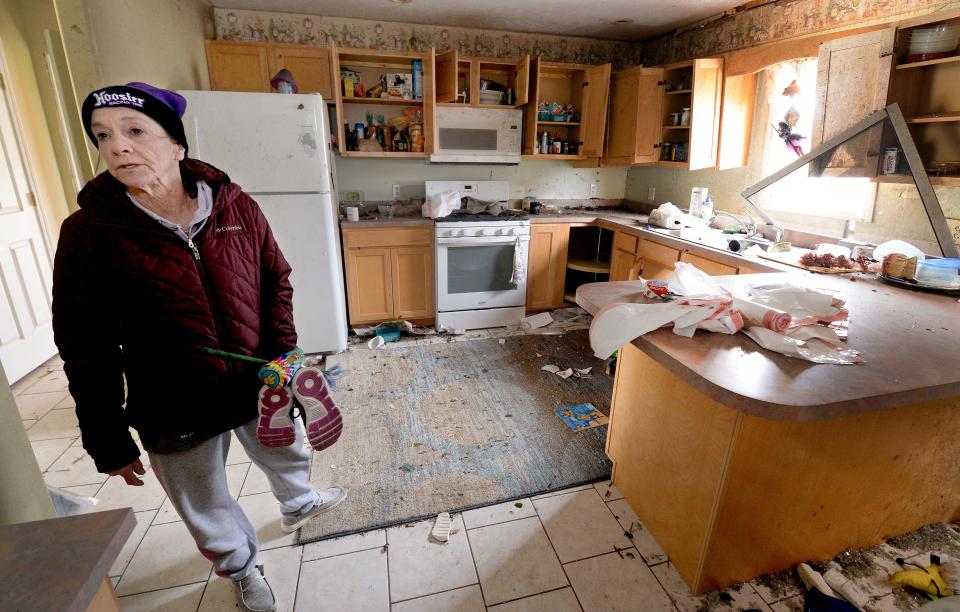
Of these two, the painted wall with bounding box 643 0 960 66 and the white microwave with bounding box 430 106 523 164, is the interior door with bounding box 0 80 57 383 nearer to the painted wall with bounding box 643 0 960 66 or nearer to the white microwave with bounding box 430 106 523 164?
the white microwave with bounding box 430 106 523 164

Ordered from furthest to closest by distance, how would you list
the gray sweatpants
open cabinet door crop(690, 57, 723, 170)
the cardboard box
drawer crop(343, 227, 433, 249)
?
the cardboard box → drawer crop(343, 227, 433, 249) → open cabinet door crop(690, 57, 723, 170) → the gray sweatpants

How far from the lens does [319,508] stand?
1.85 m

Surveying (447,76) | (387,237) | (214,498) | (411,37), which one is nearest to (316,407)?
(214,498)

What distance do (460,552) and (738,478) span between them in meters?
0.97

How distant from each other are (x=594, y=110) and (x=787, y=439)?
10.6ft

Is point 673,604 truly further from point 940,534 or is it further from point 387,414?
point 387,414

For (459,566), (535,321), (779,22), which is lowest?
(459,566)

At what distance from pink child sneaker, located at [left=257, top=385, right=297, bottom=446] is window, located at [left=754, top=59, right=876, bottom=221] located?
2946 mm

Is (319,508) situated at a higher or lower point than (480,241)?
lower

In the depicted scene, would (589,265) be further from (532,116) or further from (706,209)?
(532,116)

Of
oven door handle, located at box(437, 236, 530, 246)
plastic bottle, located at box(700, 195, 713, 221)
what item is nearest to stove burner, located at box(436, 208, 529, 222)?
oven door handle, located at box(437, 236, 530, 246)

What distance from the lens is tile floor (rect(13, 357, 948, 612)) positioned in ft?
4.97

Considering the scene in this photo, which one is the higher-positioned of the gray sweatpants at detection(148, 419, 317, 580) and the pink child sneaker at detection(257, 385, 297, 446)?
the pink child sneaker at detection(257, 385, 297, 446)

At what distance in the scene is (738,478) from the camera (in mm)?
1372
